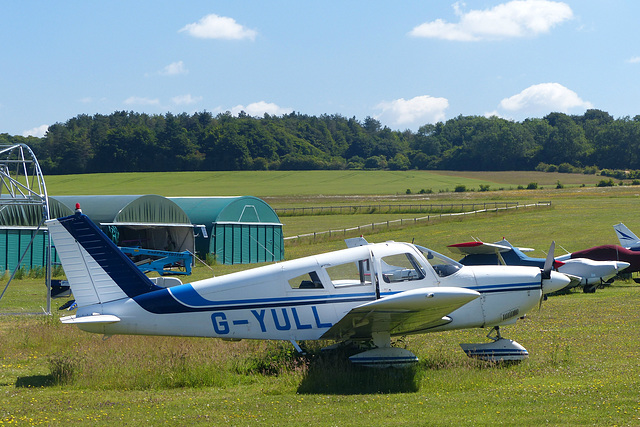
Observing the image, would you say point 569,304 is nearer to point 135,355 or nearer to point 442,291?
point 442,291

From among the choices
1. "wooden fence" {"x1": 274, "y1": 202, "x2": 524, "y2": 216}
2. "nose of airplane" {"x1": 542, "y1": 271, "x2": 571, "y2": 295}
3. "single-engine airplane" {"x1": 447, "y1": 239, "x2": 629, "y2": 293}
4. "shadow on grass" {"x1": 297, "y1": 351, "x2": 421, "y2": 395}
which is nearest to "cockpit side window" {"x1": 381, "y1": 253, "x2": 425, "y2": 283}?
"shadow on grass" {"x1": 297, "y1": 351, "x2": 421, "y2": 395}

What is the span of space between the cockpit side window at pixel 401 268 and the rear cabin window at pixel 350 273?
0.28 meters

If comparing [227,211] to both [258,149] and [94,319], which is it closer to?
[94,319]

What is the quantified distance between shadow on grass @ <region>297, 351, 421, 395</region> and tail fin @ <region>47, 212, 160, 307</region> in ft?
9.60

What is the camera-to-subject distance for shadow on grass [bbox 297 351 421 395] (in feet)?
29.8

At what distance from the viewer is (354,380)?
939 centimetres

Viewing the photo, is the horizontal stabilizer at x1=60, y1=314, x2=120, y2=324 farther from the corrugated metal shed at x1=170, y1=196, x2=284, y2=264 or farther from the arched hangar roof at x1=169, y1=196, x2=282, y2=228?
the arched hangar roof at x1=169, y1=196, x2=282, y2=228

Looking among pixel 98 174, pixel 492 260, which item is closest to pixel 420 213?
pixel 492 260

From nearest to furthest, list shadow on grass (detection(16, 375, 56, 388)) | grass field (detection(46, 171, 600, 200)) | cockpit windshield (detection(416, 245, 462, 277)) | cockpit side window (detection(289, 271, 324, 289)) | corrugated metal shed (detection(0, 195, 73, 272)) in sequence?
shadow on grass (detection(16, 375, 56, 388)) < cockpit side window (detection(289, 271, 324, 289)) < cockpit windshield (detection(416, 245, 462, 277)) < corrugated metal shed (detection(0, 195, 73, 272)) < grass field (detection(46, 171, 600, 200))

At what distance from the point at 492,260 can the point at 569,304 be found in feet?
7.96

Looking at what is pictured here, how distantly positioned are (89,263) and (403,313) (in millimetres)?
4685

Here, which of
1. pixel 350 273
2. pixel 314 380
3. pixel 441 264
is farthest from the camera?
pixel 441 264

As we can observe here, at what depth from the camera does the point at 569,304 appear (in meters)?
18.1

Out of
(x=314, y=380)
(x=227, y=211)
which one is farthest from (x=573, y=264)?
(x=227, y=211)
